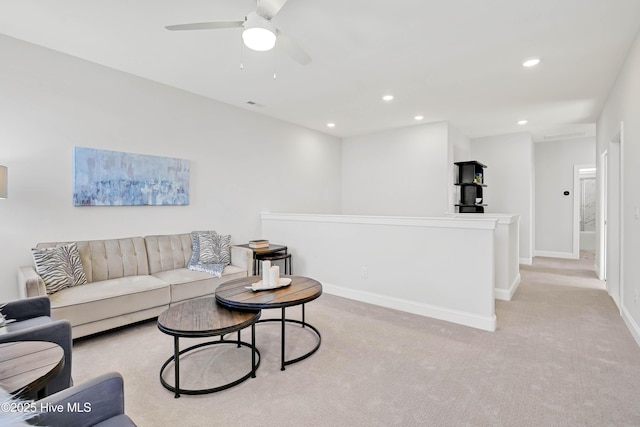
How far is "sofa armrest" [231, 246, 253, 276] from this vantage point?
152 inches

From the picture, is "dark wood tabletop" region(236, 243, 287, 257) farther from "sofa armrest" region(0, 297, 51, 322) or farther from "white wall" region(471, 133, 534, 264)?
"white wall" region(471, 133, 534, 264)

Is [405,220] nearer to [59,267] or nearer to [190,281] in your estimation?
[190,281]

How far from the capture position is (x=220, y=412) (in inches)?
71.7

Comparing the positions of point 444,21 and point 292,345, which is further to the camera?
point 292,345

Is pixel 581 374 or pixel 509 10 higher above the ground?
pixel 509 10

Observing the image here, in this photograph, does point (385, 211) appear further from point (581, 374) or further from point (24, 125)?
point (24, 125)

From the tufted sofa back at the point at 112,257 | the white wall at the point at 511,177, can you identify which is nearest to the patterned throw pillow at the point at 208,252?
the tufted sofa back at the point at 112,257

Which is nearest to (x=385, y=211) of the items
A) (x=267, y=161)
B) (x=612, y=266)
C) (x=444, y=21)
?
(x=267, y=161)

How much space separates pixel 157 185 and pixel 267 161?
1808 millimetres

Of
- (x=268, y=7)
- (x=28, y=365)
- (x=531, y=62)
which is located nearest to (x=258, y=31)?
(x=268, y=7)

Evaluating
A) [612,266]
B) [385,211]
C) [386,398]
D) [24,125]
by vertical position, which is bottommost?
[386,398]

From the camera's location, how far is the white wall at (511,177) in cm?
633

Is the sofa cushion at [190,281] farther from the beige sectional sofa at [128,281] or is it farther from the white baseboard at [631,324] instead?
the white baseboard at [631,324]

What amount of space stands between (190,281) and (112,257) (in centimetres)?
85
